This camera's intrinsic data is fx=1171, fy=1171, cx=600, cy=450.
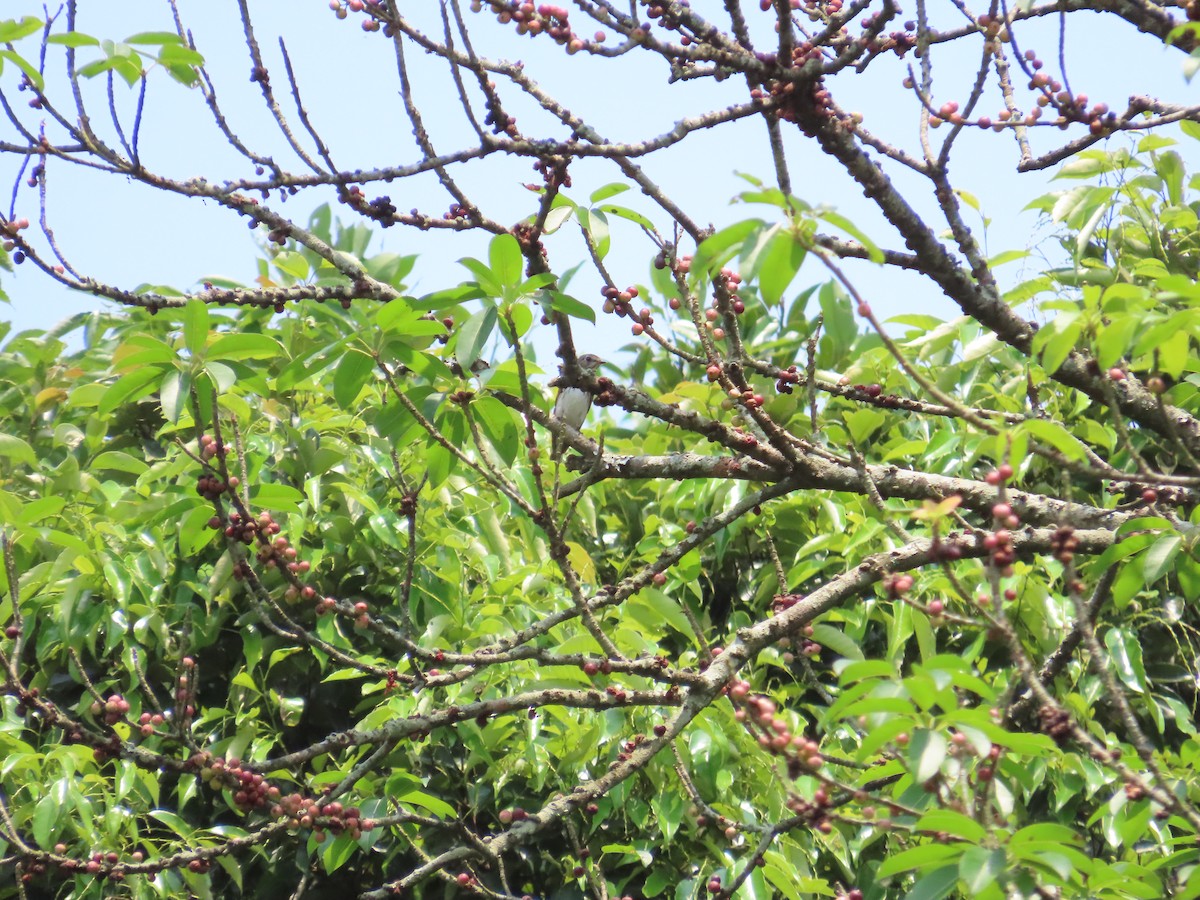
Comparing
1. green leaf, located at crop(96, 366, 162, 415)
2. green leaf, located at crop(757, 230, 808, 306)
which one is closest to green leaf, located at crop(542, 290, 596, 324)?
green leaf, located at crop(757, 230, 808, 306)

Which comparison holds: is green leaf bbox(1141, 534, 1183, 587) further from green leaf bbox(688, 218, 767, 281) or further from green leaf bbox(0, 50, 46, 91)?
green leaf bbox(0, 50, 46, 91)

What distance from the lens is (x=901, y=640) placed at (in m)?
2.88

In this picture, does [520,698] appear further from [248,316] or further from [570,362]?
[248,316]

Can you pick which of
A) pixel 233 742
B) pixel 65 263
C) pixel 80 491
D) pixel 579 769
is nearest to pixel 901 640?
pixel 579 769

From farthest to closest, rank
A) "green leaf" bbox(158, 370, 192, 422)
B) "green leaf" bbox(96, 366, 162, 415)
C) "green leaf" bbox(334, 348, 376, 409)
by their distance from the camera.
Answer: "green leaf" bbox(334, 348, 376, 409) < "green leaf" bbox(96, 366, 162, 415) < "green leaf" bbox(158, 370, 192, 422)

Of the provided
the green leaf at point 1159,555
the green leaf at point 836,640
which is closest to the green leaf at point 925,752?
the green leaf at point 1159,555

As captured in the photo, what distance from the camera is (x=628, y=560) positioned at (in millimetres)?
3957

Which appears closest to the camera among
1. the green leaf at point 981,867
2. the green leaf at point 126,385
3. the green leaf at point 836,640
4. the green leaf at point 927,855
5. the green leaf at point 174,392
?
the green leaf at point 981,867

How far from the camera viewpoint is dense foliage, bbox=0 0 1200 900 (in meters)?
1.81

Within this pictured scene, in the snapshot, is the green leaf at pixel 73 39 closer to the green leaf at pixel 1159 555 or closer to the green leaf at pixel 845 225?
the green leaf at pixel 845 225

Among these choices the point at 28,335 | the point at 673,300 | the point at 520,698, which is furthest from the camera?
the point at 28,335

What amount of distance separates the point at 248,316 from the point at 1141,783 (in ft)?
10.3

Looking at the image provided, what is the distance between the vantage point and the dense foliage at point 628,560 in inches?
71.2

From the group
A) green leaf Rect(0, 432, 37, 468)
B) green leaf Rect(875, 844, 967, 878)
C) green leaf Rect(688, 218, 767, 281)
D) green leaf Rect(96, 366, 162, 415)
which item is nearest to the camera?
green leaf Rect(875, 844, 967, 878)
